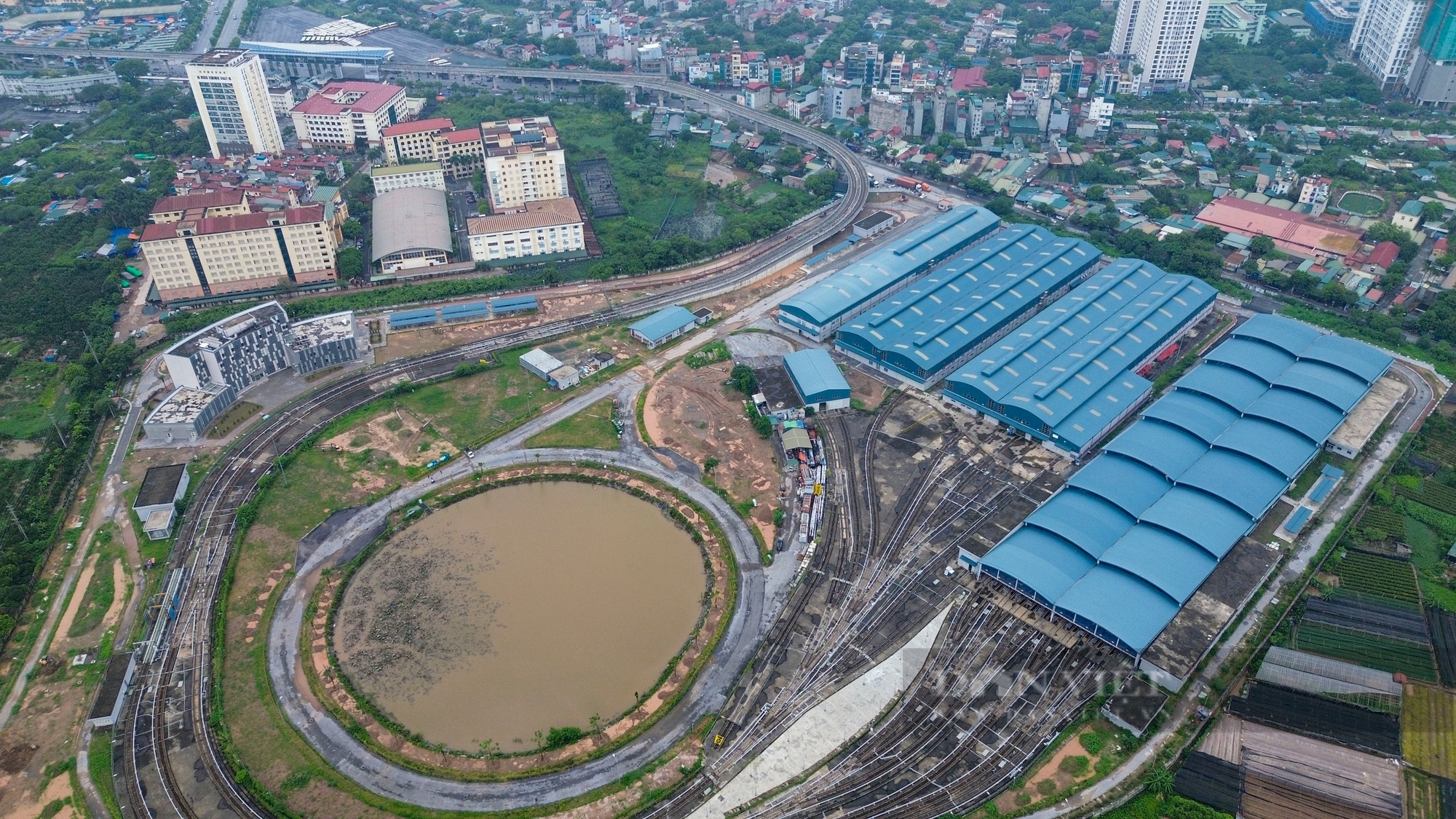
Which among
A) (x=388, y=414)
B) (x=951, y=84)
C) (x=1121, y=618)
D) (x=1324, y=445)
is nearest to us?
(x=1121, y=618)

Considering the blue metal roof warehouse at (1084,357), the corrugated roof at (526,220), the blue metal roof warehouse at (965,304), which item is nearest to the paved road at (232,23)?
the corrugated roof at (526,220)

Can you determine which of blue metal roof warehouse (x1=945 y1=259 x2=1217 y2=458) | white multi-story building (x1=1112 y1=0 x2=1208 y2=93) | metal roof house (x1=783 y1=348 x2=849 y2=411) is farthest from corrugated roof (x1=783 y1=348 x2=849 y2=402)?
white multi-story building (x1=1112 y1=0 x2=1208 y2=93)

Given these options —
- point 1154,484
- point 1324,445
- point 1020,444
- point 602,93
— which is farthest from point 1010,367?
point 602,93

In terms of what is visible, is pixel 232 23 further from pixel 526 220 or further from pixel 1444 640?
pixel 1444 640

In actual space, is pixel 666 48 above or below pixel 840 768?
above

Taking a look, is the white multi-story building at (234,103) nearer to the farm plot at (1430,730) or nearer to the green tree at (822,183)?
the green tree at (822,183)

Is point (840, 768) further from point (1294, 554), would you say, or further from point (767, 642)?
point (1294, 554)

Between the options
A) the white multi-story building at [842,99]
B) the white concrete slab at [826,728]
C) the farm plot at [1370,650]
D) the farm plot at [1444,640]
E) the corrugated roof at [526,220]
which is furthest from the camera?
the white multi-story building at [842,99]
